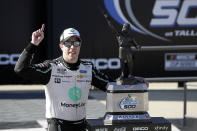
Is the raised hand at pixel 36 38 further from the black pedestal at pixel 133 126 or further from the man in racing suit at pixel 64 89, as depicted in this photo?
the black pedestal at pixel 133 126

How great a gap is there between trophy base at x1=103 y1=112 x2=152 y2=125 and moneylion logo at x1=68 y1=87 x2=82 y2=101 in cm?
39

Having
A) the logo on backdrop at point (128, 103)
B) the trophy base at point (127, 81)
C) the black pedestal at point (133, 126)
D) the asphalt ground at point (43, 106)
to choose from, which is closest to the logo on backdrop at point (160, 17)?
the asphalt ground at point (43, 106)

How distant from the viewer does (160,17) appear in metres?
14.4

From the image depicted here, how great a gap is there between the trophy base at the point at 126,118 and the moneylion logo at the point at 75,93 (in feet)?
A: 1.29

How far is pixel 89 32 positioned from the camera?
14047mm

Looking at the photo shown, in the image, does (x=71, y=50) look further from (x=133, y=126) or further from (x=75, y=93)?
(x=133, y=126)

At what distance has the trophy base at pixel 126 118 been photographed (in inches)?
210

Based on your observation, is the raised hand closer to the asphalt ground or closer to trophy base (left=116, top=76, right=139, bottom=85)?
trophy base (left=116, top=76, right=139, bottom=85)

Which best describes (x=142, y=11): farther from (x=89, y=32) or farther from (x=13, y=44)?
(x=13, y=44)

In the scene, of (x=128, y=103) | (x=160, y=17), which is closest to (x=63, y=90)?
(x=128, y=103)

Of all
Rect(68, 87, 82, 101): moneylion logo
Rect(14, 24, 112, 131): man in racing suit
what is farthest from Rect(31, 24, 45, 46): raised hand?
Rect(68, 87, 82, 101): moneylion logo

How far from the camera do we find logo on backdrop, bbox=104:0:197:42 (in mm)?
14297

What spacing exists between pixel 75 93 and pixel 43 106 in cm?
656

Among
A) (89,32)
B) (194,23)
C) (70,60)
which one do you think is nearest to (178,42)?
(194,23)
